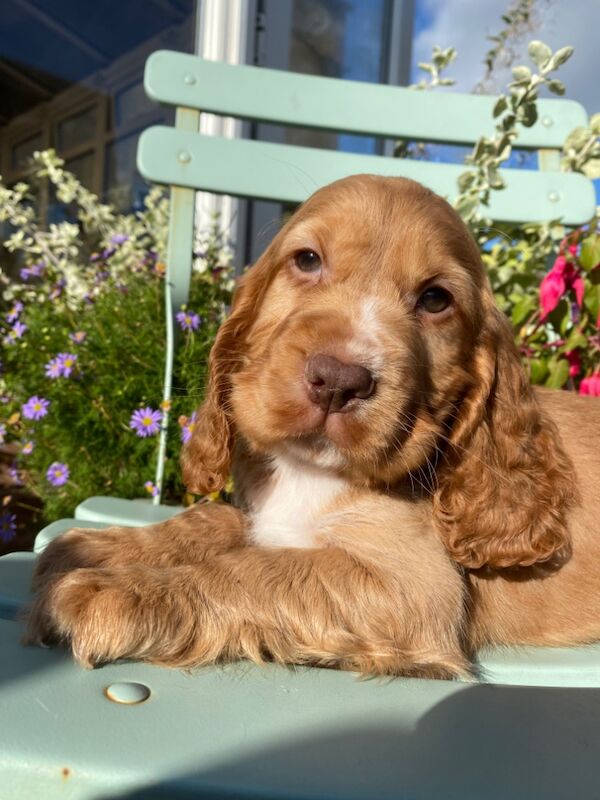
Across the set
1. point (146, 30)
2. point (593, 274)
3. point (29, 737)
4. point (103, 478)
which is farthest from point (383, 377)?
point (146, 30)

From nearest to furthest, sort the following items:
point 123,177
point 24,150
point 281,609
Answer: point 281,609 < point 24,150 < point 123,177

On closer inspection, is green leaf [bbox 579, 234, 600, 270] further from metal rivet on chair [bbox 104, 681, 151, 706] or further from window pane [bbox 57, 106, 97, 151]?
window pane [bbox 57, 106, 97, 151]

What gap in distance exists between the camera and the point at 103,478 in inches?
137

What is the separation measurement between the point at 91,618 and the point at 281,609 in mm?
389

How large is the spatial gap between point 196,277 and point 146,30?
103 inches

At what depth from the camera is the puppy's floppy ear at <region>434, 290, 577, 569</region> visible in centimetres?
188

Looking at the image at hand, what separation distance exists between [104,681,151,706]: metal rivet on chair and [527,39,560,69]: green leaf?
9.80 ft

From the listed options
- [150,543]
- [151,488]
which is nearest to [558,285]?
[151,488]

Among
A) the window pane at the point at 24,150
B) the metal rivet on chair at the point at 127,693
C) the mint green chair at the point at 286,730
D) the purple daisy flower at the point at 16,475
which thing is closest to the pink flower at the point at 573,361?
the mint green chair at the point at 286,730

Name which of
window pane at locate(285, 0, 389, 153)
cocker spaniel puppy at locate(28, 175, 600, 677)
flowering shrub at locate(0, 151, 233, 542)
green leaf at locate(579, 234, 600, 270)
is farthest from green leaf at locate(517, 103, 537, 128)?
window pane at locate(285, 0, 389, 153)

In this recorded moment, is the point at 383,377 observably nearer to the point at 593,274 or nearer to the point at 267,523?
the point at 267,523

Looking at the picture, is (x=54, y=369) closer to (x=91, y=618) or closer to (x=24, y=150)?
(x=91, y=618)

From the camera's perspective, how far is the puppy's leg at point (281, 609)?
4.48 feet

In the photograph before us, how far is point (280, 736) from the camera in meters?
1.13
